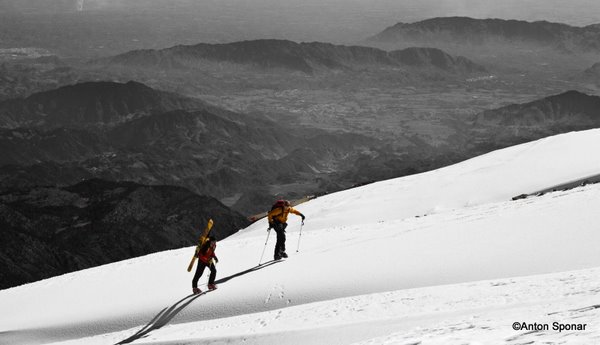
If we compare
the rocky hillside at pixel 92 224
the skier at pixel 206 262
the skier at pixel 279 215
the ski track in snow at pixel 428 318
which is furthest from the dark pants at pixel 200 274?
the rocky hillside at pixel 92 224

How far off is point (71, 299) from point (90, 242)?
71818 millimetres

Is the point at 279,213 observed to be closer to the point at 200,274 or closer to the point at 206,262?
the point at 206,262

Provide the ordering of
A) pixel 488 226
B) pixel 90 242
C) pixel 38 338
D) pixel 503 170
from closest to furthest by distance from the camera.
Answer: pixel 38 338 < pixel 488 226 < pixel 503 170 < pixel 90 242

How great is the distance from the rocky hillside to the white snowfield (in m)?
53.2

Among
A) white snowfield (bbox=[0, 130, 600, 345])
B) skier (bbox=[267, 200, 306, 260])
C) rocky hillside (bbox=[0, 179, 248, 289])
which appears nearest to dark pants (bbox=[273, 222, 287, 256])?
skier (bbox=[267, 200, 306, 260])

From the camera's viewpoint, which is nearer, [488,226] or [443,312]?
[443,312]

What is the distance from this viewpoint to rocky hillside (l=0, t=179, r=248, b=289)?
252ft

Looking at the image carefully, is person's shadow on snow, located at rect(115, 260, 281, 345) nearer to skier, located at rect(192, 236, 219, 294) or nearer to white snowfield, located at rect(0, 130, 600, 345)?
white snowfield, located at rect(0, 130, 600, 345)

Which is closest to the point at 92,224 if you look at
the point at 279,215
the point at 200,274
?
the point at 279,215

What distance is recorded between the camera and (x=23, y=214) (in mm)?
103938

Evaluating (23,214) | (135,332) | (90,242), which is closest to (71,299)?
(135,332)

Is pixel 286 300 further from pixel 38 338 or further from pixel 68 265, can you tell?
pixel 68 265

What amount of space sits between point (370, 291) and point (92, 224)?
88.4 metres

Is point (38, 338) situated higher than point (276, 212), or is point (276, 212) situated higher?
point (276, 212)
